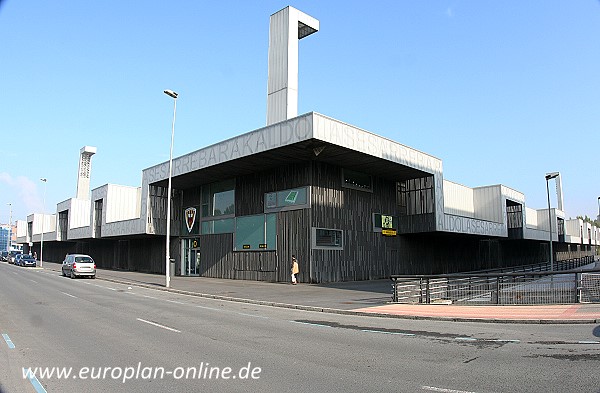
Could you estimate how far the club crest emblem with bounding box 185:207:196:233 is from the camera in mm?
39744

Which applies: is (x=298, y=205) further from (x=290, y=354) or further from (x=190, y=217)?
(x=290, y=354)

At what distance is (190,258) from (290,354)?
112 feet

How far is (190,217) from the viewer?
Result: 4016 cm

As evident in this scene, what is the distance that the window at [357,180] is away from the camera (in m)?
32.5

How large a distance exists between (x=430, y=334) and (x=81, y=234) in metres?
57.9

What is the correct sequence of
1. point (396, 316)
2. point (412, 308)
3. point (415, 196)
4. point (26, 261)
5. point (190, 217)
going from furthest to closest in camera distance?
1. point (26, 261)
2. point (190, 217)
3. point (415, 196)
4. point (412, 308)
5. point (396, 316)

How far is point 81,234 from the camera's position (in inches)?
2322

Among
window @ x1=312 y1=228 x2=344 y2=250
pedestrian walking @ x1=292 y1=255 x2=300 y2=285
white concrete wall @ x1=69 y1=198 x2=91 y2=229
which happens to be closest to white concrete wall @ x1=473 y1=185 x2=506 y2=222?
window @ x1=312 y1=228 x2=344 y2=250

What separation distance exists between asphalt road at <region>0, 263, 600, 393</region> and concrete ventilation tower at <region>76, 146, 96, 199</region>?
6834 cm

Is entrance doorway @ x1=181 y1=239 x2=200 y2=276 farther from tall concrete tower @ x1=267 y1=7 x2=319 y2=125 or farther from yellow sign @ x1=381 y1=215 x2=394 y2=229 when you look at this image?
yellow sign @ x1=381 y1=215 x2=394 y2=229

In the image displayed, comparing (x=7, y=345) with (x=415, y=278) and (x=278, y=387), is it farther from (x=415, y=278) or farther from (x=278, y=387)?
(x=415, y=278)

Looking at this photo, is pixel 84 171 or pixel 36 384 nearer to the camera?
pixel 36 384

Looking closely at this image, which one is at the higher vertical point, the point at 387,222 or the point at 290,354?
the point at 387,222

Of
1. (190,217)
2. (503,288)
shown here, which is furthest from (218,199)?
(503,288)
